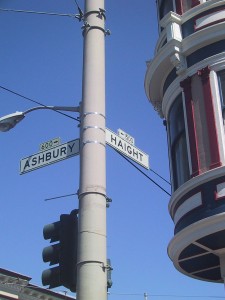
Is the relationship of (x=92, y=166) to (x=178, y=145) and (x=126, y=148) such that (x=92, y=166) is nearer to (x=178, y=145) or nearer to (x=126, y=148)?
(x=126, y=148)

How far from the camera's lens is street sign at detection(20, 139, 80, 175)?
6.57 metres

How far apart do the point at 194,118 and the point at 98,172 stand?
532cm

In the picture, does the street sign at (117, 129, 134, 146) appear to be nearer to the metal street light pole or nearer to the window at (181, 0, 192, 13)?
the metal street light pole

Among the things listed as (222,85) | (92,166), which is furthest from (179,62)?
(92,166)

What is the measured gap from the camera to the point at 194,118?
10.7 meters

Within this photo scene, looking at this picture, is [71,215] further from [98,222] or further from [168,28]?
[168,28]

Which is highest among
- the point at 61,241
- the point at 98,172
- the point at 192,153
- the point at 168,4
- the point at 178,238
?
the point at 168,4

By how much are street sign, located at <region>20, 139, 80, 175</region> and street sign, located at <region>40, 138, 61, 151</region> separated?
2.4 inches

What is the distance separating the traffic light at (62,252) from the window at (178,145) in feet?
16.9

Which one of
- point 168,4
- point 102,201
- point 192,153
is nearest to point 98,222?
point 102,201

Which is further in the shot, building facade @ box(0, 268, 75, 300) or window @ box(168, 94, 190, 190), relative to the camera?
building facade @ box(0, 268, 75, 300)

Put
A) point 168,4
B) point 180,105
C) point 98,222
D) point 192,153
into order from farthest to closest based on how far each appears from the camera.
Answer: point 168,4 < point 180,105 < point 192,153 < point 98,222

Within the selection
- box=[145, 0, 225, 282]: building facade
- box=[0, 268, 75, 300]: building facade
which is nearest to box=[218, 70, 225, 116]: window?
box=[145, 0, 225, 282]: building facade

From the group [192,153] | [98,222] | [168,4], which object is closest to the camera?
[98,222]
